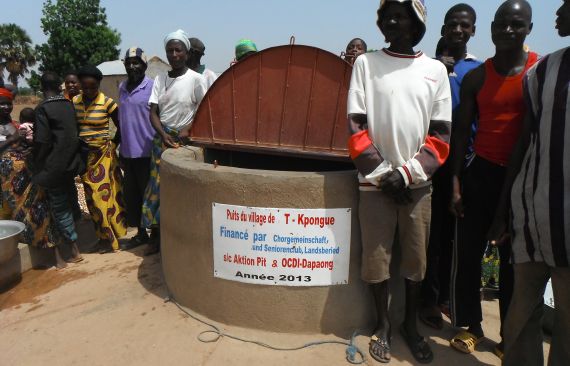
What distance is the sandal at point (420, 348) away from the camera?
254cm

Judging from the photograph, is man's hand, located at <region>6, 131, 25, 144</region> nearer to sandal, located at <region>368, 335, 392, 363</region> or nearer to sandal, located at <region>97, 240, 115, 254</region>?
sandal, located at <region>97, 240, 115, 254</region>

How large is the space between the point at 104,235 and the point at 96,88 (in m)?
1.52

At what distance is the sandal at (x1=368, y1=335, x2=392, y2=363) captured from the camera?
8.27ft

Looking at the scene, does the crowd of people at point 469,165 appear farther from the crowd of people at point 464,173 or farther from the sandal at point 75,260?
the sandal at point 75,260

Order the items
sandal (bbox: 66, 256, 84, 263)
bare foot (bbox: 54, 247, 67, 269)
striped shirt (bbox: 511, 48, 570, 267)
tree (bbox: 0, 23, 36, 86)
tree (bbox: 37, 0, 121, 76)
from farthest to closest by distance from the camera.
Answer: tree (bbox: 0, 23, 36, 86) < tree (bbox: 37, 0, 121, 76) < sandal (bbox: 66, 256, 84, 263) < bare foot (bbox: 54, 247, 67, 269) < striped shirt (bbox: 511, 48, 570, 267)

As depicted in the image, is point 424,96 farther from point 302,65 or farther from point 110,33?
point 110,33

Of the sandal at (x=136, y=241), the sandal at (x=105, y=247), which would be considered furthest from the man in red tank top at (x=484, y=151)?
the sandal at (x=105, y=247)

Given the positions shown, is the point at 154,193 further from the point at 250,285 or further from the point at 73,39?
the point at 73,39

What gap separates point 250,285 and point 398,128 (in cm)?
135

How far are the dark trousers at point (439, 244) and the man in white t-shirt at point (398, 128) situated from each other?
0.45m

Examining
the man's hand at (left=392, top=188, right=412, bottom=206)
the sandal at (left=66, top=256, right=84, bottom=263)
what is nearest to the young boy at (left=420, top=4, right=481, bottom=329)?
the man's hand at (left=392, top=188, right=412, bottom=206)

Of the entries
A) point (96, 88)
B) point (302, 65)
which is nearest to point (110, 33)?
point (96, 88)

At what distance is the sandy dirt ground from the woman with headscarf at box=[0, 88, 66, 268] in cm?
49

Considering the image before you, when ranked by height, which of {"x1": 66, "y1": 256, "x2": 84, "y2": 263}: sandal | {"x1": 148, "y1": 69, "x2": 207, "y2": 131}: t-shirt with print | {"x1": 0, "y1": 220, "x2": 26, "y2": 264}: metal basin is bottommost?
{"x1": 66, "y1": 256, "x2": 84, "y2": 263}: sandal
